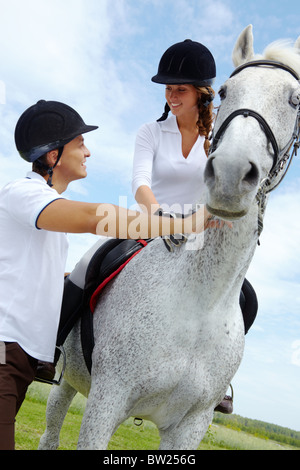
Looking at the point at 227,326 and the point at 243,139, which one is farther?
the point at 227,326

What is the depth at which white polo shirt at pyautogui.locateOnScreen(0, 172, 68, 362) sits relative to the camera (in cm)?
275

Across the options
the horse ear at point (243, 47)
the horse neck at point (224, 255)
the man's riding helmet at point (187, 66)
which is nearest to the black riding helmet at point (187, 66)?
the man's riding helmet at point (187, 66)

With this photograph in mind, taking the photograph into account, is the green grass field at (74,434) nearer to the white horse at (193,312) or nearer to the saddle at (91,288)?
the saddle at (91,288)

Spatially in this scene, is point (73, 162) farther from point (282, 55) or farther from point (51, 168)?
point (282, 55)

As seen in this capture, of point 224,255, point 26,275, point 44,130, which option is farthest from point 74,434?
point 224,255

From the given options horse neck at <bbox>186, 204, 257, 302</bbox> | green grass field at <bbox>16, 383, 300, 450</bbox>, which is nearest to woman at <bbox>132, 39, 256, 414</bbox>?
horse neck at <bbox>186, 204, 257, 302</bbox>

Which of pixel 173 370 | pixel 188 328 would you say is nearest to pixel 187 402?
pixel 173 370

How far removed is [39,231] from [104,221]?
657 millimetres

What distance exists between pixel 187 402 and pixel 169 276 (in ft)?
2.77

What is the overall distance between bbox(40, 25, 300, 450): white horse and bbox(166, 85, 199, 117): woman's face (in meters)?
0.65

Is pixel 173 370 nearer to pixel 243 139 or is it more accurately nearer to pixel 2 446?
pixel 2 446

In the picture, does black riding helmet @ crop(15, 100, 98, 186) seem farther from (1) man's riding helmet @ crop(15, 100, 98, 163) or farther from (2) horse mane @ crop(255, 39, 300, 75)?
(2) horse mane @ crop(255, 39, 300, 75)

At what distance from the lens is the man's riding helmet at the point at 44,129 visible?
327 cm

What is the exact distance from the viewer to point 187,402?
298 centimetres
